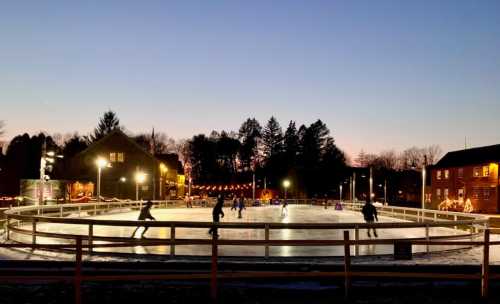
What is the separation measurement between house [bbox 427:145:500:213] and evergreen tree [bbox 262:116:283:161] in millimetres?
54990

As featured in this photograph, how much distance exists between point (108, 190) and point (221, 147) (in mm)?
56347

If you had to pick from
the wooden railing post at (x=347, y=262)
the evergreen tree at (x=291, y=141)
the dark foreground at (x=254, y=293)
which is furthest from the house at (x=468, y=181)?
the wooden railing post at (x=347, y=262)

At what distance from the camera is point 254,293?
11.5m

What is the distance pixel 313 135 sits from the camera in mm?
131375

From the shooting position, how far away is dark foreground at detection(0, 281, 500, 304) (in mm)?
10695

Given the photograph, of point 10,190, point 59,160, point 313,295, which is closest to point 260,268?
point 313,295

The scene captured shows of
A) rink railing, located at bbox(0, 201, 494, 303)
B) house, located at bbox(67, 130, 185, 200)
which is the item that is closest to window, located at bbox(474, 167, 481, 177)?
house, located at bbox(67, 130, 185, 200)

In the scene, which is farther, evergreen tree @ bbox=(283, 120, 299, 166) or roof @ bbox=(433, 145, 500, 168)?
evergreen tree @ bbox=(283, 120, 299, 166)

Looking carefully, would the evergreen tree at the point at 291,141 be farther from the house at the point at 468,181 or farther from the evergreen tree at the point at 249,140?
the house at the point at 468,181

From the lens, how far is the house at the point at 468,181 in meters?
68.4

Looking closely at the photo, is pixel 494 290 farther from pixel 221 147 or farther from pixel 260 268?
pixel 221 147

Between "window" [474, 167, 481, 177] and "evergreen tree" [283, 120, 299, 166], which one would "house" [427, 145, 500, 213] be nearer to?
"window" [474, 167, 481, 177]

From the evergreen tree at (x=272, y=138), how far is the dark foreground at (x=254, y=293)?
12311 centimetres

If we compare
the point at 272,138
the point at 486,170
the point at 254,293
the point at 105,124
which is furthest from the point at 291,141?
the point at 254,293
